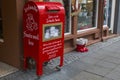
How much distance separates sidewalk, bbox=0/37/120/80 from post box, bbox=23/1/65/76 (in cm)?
31

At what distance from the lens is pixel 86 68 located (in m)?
4.36

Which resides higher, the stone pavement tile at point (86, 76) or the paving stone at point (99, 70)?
the paving stone at point (99, 70)

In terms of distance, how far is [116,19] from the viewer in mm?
7402

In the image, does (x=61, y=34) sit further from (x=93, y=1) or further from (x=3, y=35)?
(x=93, y=1)

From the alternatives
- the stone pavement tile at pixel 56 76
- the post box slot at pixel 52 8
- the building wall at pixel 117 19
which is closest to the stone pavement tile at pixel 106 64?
the stone pavement tile at pixel 56 76

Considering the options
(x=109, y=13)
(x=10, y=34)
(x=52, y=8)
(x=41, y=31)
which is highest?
(x=52, y=8)

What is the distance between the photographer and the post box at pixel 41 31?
11.7 feet

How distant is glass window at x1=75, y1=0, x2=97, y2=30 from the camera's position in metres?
5.76

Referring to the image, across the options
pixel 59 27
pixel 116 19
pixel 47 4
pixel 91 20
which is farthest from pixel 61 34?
pixel 116 19

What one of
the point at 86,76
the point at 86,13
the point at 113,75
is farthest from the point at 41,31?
the point at 86,13

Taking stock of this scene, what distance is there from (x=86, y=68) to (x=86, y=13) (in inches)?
88.3

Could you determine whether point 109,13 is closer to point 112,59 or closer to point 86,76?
point 112,59

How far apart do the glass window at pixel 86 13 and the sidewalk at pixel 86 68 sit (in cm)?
78

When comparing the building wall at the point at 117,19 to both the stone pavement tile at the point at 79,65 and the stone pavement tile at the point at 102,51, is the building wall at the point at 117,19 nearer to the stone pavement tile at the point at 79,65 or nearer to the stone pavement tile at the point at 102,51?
the stone pavement tile at the point at 102,51
